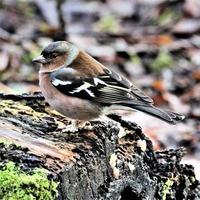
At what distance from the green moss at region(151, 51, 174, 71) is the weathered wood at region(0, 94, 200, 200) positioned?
5327mm

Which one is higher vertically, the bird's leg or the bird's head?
the bird's head

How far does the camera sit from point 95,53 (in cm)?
1119

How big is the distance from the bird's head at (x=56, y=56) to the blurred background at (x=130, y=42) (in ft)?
7.66

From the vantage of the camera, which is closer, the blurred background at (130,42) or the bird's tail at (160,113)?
the bird's tail at (160,113)

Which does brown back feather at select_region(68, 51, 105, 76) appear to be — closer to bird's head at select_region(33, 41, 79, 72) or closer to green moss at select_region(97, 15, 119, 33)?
bird's head at select_region(33, 41, 79, 72)

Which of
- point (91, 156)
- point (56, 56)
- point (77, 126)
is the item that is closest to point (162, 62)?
point (56, 56)

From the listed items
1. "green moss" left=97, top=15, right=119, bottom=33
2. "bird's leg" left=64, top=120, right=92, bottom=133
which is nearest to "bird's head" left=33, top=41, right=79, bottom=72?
"bird's leg" left=64, top=120, right=92, bottom=133

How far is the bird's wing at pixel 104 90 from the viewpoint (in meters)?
5.72

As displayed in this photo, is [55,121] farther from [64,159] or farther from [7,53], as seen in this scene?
[7,53]

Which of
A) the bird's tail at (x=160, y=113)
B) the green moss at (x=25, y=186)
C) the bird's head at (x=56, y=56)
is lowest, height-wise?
the green moss at (x=25, y=186)

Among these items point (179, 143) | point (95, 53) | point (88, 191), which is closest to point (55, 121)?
point (88, 191)

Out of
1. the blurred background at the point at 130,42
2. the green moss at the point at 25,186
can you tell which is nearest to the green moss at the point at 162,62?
the blurred background at the point at 130,42

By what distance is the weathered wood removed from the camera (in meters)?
4.62

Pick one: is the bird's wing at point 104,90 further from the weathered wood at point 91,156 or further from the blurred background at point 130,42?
the blurred background at point 130,42
